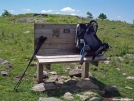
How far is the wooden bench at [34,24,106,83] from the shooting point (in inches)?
234

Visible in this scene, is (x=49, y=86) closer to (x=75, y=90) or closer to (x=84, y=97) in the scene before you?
(x=75, y=90)

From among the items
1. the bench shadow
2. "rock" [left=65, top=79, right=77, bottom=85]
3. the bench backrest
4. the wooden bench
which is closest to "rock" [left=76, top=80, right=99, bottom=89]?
the bench shadow

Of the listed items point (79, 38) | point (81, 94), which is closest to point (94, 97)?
Result: point (81, 94)

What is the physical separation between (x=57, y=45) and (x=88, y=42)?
0.89m

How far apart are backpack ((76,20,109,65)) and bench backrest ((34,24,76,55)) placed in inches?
9.0

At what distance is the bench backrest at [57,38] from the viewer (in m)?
6.17

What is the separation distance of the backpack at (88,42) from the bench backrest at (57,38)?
23 cm

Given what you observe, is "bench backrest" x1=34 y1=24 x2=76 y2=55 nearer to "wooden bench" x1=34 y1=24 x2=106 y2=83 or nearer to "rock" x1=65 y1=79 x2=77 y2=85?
"wooden bench" x1=34 y1=24 x2=106 y2=83

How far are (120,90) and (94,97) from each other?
1.10m

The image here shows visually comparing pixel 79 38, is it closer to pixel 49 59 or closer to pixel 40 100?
pixel 49 59

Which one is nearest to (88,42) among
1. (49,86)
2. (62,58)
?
(62,58)

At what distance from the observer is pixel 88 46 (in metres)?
5.97

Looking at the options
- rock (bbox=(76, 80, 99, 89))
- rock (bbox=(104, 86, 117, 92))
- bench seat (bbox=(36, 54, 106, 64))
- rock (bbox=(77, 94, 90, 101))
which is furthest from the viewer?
rock (bbox=(76, 80, 99, 89))

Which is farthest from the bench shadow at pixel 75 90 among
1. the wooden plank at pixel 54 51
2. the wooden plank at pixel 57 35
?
the wooden plank at pixel 57 35
